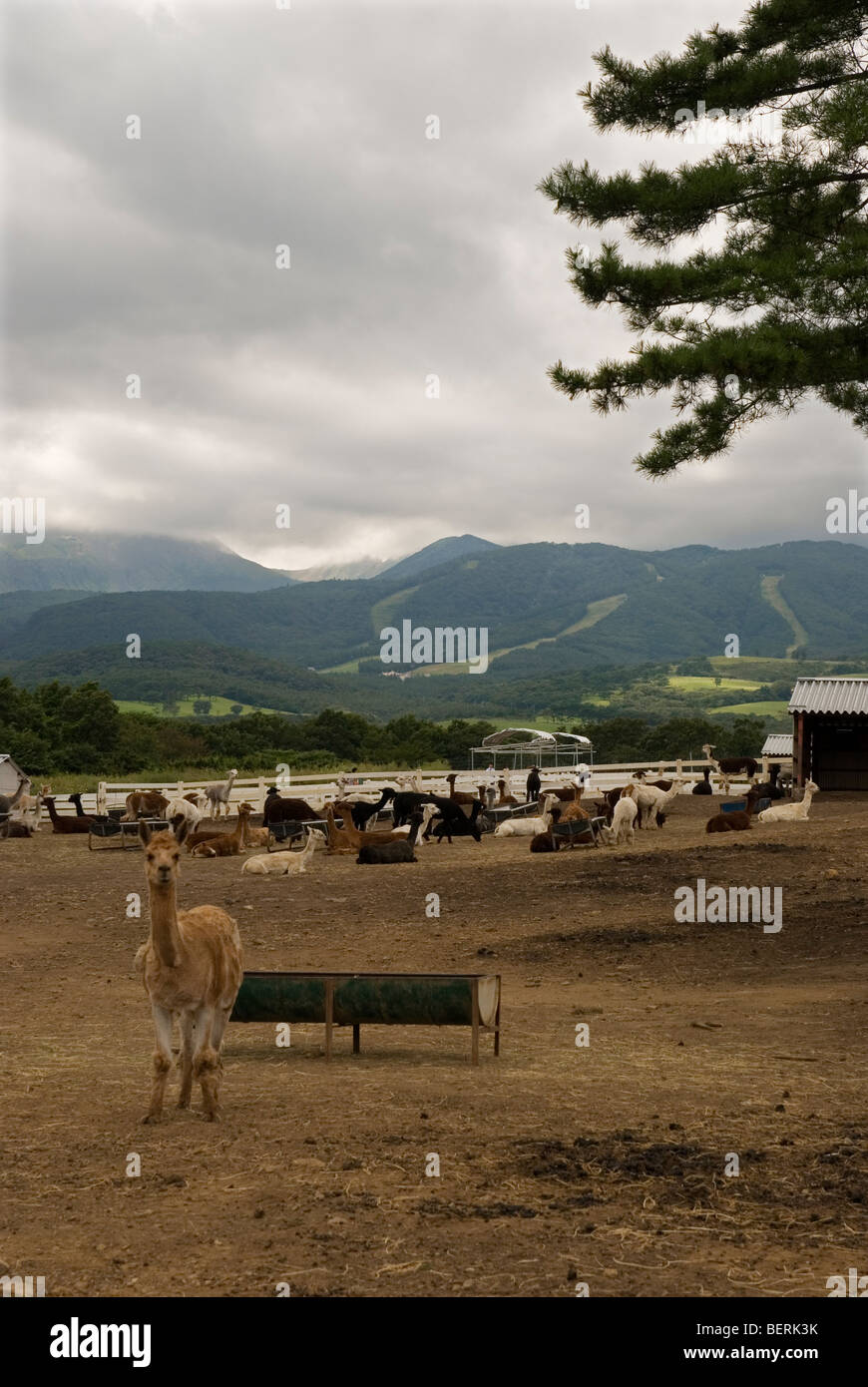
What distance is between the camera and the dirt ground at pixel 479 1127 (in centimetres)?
602

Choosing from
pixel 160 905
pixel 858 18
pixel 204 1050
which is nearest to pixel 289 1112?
pixel 204 1050

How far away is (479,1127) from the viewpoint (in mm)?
8234

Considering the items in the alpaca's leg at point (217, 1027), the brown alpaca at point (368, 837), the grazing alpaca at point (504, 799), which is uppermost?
the alpaca's leg at point (217, 1027)

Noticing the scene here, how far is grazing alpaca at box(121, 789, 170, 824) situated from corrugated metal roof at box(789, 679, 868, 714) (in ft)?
58.0

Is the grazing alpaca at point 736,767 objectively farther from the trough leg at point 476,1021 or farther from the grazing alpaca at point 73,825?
the trough leg at point 476,1021

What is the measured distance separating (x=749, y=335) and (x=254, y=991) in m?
7.61

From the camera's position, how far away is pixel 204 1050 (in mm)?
8367

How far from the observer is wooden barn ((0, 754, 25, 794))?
3956cm

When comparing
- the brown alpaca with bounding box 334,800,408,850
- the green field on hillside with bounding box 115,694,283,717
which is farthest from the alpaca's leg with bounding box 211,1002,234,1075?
the green field on hillside with bounding box 115,694,283,717

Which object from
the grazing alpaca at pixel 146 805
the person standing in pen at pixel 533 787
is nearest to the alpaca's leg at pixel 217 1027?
the grazing alpaca at pixel 146 805

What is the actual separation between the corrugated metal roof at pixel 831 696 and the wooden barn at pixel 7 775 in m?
23.4

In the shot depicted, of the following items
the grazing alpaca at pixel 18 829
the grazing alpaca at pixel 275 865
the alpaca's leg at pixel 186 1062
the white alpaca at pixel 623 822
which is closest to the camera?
the alpaca's leg at pixel 186 1062

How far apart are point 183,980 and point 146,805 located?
25265 millimetres
